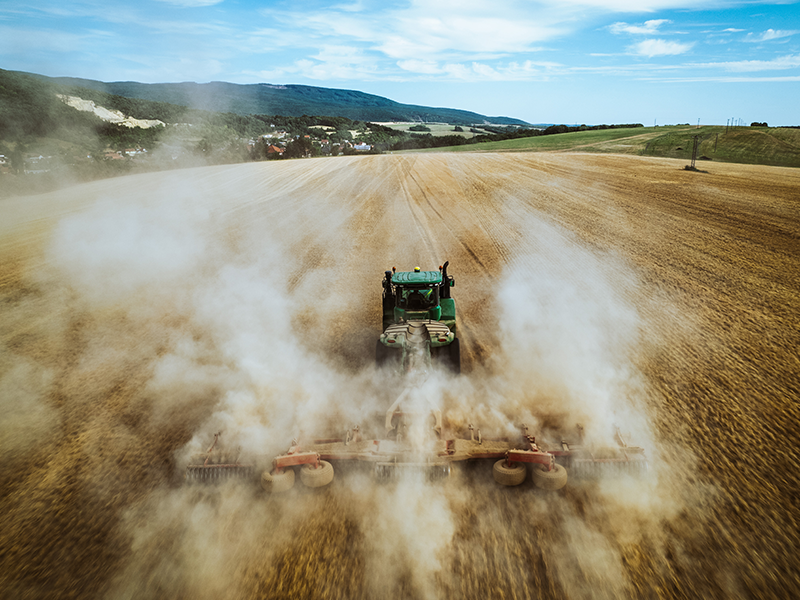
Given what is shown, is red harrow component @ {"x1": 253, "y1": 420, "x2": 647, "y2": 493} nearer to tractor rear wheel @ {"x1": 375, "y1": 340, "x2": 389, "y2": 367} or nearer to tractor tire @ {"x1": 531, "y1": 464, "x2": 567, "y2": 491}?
tractor tire @ {"x1": 531, "y1": 464, "x2": 567, "y2": 491}

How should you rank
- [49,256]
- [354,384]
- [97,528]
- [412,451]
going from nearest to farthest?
[97,528] → [412,451] → [354,384] → [49,256]

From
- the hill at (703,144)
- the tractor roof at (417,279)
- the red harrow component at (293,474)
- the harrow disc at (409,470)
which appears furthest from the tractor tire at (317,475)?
the hill at (703,144)

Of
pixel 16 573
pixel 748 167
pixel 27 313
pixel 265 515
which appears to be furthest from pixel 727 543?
pixel 748 167

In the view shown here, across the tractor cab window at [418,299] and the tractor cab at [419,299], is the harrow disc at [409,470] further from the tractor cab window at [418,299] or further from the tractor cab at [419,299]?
the tractor cab window at [418,299]

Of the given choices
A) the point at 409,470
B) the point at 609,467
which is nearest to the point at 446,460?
the point at 409,470

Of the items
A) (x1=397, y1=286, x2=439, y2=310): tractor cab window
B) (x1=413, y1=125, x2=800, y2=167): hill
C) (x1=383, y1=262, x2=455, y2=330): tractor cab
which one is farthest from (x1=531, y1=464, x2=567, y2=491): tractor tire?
(x1=413, y1=125, x2=800, y2=167): hill

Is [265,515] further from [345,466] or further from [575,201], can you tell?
[575,201]
